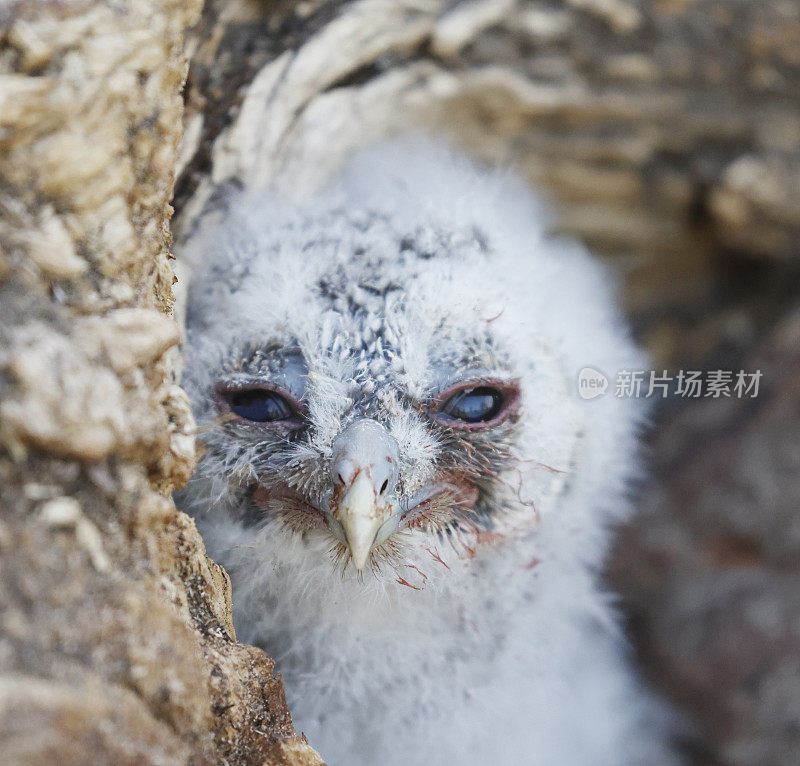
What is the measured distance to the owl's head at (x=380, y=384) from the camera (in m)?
1.47

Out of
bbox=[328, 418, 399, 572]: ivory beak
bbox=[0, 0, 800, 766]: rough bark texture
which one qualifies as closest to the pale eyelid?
bbox=[328, 418, 399, 572]: ivory beak

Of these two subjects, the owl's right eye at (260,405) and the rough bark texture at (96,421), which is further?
the owl's right eye at (260,405)

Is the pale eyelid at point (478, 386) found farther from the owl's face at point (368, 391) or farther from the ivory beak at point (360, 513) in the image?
the ivory beak at point (360, 513)

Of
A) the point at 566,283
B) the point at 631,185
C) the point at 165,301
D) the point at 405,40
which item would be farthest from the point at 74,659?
the point at 631,185

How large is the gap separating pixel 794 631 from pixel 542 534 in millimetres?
1103

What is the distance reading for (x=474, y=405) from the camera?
162 centimetres

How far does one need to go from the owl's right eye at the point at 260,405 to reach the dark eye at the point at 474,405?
29 cm

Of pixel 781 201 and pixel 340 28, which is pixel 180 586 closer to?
pixel 340 28

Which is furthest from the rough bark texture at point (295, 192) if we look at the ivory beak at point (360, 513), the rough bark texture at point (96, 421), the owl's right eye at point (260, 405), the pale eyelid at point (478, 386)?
the pale eyelid at point (478, 386)

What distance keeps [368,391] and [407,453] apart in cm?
13

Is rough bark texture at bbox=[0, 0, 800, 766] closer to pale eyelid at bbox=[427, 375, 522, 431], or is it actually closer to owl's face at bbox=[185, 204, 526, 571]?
owl's face at bbox=[185, 204, 526, 571]

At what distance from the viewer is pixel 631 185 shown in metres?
2.81

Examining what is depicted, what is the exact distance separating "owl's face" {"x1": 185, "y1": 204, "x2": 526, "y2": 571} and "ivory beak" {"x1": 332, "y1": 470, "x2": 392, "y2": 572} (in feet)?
0.21

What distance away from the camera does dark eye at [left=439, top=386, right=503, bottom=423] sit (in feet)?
5.25
